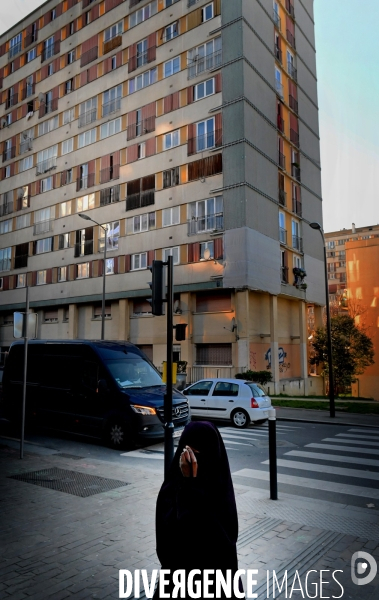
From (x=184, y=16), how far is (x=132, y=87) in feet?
19.4

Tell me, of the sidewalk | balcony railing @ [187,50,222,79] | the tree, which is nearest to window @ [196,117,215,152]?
balcony railing @ [187,50,222,79]

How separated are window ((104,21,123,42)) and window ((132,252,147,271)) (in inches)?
708

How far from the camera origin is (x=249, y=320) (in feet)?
89.6

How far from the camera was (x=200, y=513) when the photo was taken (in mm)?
2430

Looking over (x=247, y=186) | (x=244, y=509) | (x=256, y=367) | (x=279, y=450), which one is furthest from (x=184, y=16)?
(x=244, y=509)

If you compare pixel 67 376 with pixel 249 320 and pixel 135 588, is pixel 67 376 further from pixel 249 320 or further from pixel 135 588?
pixel 249 320

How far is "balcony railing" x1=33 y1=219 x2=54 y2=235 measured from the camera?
38469 millimetres

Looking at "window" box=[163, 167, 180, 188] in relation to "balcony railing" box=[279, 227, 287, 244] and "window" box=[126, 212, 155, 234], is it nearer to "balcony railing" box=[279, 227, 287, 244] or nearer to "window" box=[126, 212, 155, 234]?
"window" box=[126, 212, 155, 234]

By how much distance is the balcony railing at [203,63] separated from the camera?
28547mm

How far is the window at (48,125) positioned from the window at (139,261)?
53.0 ft

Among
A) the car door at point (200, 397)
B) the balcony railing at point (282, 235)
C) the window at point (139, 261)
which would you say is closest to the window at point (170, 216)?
the window at point (139, 261)

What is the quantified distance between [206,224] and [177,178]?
13.7 ft

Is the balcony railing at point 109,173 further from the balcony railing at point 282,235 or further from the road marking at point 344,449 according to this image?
the road marking at point 344,449

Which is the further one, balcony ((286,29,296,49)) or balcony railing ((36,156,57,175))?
balcony railing ((36,156,57,175))
